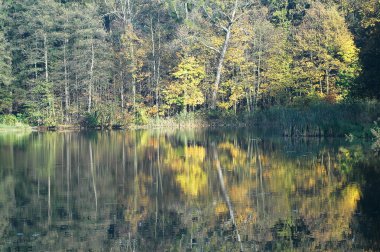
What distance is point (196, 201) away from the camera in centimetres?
1195

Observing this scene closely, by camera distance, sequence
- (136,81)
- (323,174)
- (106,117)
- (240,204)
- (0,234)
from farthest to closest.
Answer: (136,81)
(106,117)
(323,174)
(240,204)
(0,234)

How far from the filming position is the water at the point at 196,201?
884cm

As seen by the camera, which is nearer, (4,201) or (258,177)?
(4,201)

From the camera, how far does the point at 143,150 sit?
2327 centimetres

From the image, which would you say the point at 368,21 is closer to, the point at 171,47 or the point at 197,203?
the point at 197,203

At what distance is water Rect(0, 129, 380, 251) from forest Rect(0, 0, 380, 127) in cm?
1971

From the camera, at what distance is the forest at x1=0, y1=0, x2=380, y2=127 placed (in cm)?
4003

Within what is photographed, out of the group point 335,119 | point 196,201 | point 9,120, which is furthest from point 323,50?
point 196,201

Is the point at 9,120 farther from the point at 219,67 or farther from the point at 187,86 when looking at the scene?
the point at 219,67

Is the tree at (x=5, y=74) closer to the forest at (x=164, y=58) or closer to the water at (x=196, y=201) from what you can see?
the forest at (x=164, y=58)

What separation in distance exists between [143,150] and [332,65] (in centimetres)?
1920

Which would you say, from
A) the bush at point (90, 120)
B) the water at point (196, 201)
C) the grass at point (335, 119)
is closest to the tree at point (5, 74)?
the bush at point (90, 120)

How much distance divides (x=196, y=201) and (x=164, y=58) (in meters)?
34.3

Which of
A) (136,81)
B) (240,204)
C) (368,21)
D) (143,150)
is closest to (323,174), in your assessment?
(240,204)
